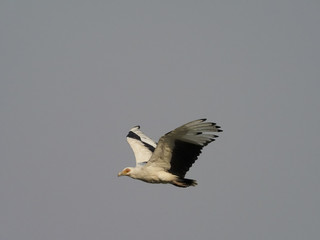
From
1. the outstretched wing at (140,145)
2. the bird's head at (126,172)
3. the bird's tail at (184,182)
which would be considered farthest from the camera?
the outstretched wing at (140,145)

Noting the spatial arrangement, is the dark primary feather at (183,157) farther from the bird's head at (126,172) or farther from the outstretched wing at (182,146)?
the bird's head at (126,172)

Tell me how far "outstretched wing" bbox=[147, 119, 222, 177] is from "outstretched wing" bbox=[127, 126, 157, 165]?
2.56 m

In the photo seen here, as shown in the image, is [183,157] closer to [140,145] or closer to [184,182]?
[184,182]

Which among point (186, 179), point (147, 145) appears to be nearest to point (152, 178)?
point (186, 179)

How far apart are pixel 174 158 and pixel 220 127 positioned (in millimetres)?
1750

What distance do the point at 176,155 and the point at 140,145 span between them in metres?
4.18

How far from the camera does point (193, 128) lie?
1544 cm

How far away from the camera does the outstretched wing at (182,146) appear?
15.4 m

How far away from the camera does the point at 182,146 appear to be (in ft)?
52.5

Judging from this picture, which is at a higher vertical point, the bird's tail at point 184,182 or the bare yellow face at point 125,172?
the bare yellow face at point 125,172

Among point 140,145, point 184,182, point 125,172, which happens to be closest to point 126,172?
point 125,172

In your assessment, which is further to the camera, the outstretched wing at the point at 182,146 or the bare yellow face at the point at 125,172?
the bare yellow face at the point at 125,172

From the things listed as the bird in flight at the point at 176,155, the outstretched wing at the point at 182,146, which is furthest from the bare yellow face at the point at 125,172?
the outstretched wing at the point at 182,146

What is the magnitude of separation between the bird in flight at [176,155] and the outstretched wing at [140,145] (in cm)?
184
